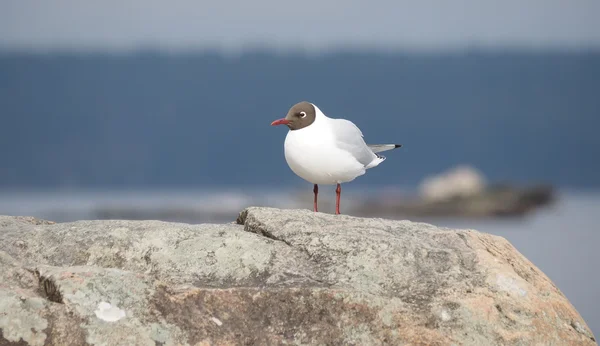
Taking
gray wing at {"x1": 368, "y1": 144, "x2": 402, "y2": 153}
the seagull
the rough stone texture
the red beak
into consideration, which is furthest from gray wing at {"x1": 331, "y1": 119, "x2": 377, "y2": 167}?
the rough stone texture

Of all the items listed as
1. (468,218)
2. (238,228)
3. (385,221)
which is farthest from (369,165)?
(468,218)

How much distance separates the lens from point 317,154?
682cm

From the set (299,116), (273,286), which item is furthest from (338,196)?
(273,286)

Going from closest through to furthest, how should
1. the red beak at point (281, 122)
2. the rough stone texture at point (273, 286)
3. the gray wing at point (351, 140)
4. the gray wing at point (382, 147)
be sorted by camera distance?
the rough stone texture at point (273, 286)
the red beak at point (281, 122)
the gray wing at point (351, 140)
the gray wing at point (382, 147)

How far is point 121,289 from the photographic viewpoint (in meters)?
4.89

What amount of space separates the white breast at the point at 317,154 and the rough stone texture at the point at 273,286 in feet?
3.18

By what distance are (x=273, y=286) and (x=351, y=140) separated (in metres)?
2.22

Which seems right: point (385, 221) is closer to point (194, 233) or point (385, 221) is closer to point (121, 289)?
point (194, 233)

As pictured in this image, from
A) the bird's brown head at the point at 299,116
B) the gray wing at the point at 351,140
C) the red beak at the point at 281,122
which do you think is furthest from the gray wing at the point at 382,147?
the red beak at the point at 281,122

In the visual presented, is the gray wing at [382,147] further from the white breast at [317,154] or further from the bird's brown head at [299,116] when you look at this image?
the bird's brown head at [299,116]

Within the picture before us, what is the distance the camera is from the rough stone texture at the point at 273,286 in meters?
4.79

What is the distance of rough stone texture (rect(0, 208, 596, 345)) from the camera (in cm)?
479

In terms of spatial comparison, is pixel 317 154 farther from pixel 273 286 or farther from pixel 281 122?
pixel 273 286

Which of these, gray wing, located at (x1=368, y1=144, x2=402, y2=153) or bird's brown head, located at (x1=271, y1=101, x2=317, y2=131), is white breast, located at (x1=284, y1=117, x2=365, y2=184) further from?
gray wing, located at (x1=368, y1=144, x2=402, y2=153)
